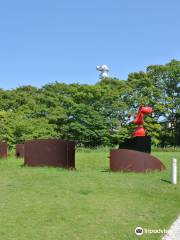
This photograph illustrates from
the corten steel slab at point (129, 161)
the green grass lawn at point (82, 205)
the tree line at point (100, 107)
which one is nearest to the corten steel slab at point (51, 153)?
the corten steel slab at point (129, 161)

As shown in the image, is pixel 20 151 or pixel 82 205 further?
pixel 20 151

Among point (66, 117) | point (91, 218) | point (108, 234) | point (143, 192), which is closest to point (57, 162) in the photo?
point (143, 192)

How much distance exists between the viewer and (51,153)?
1638 centimetres

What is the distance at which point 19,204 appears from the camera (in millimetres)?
9172

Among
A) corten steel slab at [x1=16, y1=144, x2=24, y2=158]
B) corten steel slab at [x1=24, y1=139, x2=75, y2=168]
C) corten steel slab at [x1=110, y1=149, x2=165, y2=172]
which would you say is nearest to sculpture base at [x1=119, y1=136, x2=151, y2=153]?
corten steel slab at [x1=110, y1=149, x2=165, y2=172]

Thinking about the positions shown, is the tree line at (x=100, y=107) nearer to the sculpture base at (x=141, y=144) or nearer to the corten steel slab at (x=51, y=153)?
the sculpture base at (x=141, y=144)

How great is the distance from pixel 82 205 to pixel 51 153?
23.8ft

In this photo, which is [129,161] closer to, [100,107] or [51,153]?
[51,153]

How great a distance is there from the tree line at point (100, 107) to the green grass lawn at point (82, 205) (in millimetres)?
29278

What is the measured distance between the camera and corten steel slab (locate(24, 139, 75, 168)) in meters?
16.4

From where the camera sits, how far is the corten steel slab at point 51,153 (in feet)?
53.8

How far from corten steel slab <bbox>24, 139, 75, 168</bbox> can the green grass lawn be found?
7.65 ft

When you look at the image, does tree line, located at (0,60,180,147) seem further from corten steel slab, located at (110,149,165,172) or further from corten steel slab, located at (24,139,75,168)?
corten steel slab, located at (110,149,165,172)

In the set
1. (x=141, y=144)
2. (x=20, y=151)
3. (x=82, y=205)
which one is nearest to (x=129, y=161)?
(x=141, y=144)
